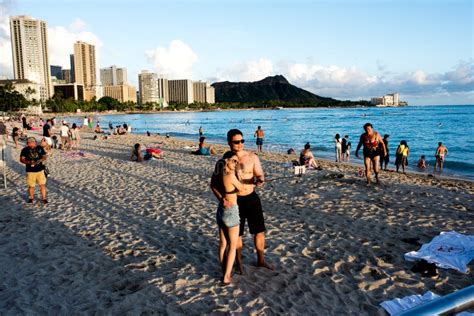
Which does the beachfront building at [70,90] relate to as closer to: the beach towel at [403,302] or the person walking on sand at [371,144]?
the person walking on sand at [371,144]

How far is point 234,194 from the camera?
12.9ft

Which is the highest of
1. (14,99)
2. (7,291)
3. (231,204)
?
(14,99)

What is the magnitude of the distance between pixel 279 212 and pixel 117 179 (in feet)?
19.3

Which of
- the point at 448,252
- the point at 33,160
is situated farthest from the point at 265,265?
the point at 33,160

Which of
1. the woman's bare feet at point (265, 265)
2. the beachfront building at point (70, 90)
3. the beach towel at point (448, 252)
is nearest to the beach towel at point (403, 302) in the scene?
the beach towel at point (448, 252)

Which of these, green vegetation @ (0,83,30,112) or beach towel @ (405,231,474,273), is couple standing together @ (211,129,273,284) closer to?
beach towel @ (405,231,474,273)

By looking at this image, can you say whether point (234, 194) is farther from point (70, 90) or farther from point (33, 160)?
point (70, 90)

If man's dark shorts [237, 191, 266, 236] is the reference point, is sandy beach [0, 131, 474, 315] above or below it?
below

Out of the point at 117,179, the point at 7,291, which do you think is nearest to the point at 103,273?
the point at 7,291

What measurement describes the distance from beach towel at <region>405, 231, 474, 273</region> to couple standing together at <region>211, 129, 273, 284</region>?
2232 millimetres

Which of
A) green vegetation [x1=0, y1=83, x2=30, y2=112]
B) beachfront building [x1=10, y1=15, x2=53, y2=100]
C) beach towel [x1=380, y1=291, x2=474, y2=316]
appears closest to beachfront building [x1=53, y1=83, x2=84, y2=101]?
beachfront building [x1=10, y1=15, x2=53, y2=100]

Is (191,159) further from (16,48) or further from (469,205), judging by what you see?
(16,48)

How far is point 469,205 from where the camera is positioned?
772cm

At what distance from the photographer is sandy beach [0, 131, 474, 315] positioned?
13.3 feet
